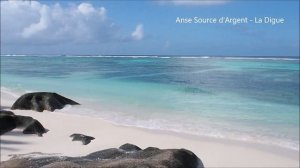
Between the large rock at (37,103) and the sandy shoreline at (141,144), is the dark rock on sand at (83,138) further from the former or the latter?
the large rock at (37,103)

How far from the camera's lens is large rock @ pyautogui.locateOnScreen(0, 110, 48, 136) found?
1209 centimetres

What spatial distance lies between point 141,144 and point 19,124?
376 centimetres

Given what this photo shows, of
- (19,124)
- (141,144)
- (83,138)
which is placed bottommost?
(141,144)

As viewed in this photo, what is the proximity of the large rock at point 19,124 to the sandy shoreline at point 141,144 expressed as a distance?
0.21 metres

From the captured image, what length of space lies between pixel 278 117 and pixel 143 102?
23.9ft

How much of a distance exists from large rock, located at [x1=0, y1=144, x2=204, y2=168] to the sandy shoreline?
2.09m

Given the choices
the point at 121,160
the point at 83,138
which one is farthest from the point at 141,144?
the point at 121,160

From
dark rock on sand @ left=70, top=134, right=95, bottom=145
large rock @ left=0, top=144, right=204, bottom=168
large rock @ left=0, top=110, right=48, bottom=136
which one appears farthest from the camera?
large rock @ left=0, top=110, right=48, bottom=136

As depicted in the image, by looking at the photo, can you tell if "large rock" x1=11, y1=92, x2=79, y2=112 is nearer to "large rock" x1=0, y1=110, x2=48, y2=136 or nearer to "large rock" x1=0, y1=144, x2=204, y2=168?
"large rock" x1=0, y1=110, x2=48, y2=136

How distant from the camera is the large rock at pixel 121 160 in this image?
21.0 ft

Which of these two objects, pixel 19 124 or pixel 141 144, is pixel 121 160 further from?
pixel 19 124

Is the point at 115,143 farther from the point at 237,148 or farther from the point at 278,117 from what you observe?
the point at 278,117

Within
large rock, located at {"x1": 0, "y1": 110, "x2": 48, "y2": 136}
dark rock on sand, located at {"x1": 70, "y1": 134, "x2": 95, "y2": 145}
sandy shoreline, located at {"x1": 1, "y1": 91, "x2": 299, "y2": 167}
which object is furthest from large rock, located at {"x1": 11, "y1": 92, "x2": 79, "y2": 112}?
dark rock on sand, located at {"x1": 70, "y1": 134, "x2": 95, "y2": 145}

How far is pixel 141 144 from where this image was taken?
459 inches
